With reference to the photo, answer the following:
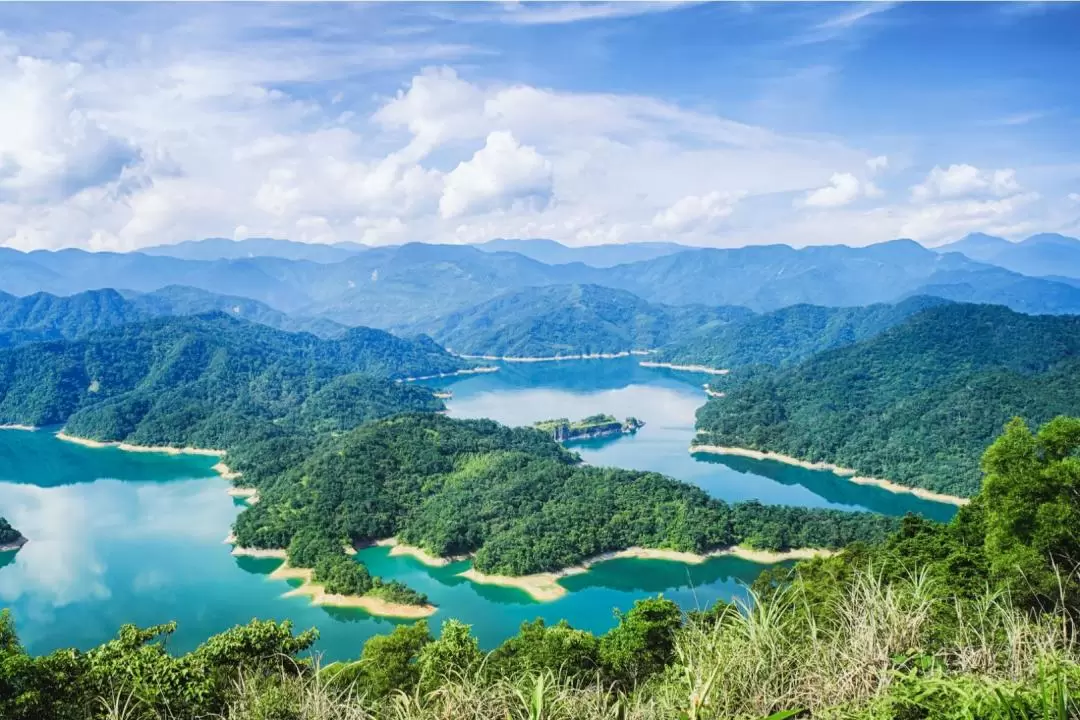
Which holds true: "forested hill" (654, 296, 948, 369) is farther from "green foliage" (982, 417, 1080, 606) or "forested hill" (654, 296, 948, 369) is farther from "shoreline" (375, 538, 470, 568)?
"green foliage" (982, 417, 1080, 606)

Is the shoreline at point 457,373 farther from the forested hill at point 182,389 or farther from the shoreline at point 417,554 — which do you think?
the shoreline at point 417,554

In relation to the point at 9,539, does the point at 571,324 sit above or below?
above

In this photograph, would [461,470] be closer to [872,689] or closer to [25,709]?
[25,709]

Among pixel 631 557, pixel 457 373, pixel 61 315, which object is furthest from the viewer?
pixel 61 315

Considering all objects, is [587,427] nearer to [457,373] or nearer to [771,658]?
[457,373]

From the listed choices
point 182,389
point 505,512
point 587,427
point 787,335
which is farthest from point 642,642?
point 787,335

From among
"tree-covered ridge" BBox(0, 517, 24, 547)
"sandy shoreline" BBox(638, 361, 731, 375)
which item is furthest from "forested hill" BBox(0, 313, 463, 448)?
"sandy shoreline" BBox(638, 361, 731, 375)
